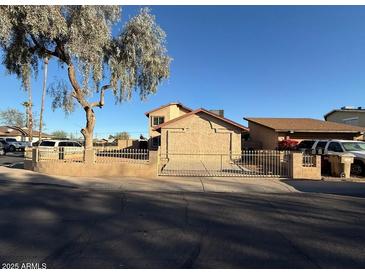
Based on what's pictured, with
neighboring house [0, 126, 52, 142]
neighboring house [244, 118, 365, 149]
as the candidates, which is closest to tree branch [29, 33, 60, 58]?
neighboring house [244, 118, 365, 149]

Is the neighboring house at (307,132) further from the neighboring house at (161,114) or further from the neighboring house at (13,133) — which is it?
the neighboring house at (13,133)

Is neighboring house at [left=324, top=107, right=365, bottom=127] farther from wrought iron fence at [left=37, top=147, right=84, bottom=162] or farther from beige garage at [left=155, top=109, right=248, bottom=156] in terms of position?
wrought iron fence at [left=37, top=147, right=84, bottom=162]

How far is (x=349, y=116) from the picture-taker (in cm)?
3500

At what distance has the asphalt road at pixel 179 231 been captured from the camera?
4.32 metres

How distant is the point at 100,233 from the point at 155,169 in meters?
8.08

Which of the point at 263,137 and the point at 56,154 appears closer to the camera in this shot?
the point at 56,154

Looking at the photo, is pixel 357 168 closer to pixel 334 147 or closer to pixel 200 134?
pixel 334 147

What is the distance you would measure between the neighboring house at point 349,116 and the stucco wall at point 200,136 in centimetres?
1714

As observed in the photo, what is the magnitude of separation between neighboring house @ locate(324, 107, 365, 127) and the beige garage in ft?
55.3

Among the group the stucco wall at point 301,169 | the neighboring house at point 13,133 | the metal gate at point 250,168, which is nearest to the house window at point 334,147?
the metal gate at point 250,168

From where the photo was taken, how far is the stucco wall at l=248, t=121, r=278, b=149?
2598 centimetres

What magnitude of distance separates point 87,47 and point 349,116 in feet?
102

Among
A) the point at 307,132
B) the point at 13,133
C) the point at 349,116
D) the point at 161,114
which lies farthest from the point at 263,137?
the point at 13,133

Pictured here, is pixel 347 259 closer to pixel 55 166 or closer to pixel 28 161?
pixel 55 166
